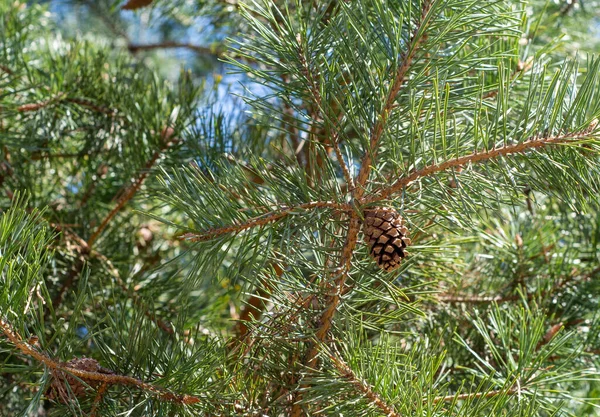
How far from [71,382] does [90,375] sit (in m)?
0.03

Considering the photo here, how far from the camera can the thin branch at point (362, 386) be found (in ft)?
1.76

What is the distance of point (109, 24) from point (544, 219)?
6.43 feet

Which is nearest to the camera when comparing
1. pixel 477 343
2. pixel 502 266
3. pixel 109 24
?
pixel 477 343

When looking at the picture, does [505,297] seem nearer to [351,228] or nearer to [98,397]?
[351,228]

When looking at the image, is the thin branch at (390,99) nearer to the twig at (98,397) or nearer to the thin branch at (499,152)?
the thin branch at (499,152)

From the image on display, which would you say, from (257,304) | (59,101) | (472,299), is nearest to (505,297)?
(472,299)

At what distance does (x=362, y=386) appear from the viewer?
54 cm

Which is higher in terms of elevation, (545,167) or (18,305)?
(545,167)

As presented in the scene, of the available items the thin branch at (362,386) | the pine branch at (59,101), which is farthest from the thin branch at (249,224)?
the pine branch at (59,101)

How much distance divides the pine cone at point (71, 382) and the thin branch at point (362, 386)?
185 mm

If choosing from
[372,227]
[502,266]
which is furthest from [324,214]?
[502,266]

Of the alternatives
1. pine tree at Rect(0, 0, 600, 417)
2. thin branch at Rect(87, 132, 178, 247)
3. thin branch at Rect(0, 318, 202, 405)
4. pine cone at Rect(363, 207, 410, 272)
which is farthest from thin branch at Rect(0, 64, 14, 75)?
pine cone at Rect(363, 207, 410, 272)

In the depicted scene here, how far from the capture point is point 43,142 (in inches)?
36.4

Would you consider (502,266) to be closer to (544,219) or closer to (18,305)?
(544,219)
